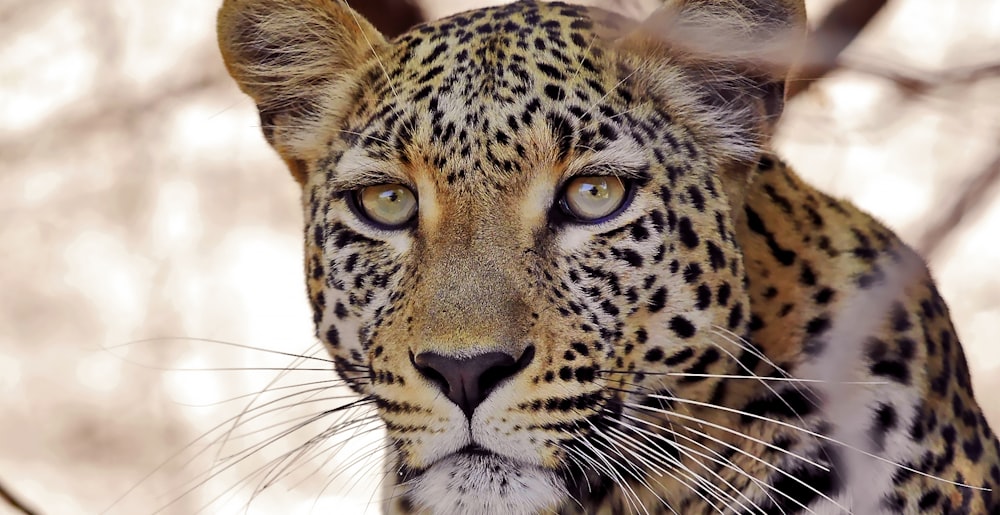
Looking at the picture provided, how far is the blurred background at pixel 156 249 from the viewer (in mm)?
7320

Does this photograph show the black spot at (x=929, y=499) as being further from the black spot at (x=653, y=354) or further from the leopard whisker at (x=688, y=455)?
the black spot at (x=653, y=354)

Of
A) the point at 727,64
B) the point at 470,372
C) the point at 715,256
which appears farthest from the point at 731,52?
the point at 470,372

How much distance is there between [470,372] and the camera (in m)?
2.63

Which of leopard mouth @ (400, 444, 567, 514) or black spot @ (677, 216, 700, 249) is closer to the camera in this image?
leopard mouth @ (400, 444, 567, 514)

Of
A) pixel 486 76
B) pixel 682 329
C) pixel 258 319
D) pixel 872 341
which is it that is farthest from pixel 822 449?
pixel 258 319

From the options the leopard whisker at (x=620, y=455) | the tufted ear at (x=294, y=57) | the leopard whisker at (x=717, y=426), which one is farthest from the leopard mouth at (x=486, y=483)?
the tufted ear at (x=294, y=57)

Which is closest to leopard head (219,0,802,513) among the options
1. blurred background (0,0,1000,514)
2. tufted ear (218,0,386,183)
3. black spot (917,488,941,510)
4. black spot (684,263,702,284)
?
black spot (684,263,702,284)

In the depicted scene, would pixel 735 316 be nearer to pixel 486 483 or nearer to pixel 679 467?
pixel 679 467

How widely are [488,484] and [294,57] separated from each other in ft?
4.49

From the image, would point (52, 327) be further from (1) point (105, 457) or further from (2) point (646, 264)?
(2) point (646, 264)

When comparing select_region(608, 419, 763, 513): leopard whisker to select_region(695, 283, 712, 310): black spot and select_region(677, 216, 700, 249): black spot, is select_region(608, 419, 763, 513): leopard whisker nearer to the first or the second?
select_region(695, 283, 712, 310): black spot

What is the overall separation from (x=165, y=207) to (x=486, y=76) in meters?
5.17

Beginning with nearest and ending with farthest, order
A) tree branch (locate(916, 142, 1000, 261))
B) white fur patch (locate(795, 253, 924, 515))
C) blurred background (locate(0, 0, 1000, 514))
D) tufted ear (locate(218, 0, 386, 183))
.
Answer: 1. tree branch (locate(916, 142, 1000, 261))
2. white fur patch (locate(795, 253, 924, 515))
3. tufted ear (locate(218, 0, 386, 183))
4. blurred background (locate(0, 0, 1000, 514))

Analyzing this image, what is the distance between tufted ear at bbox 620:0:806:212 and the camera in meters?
3.04
